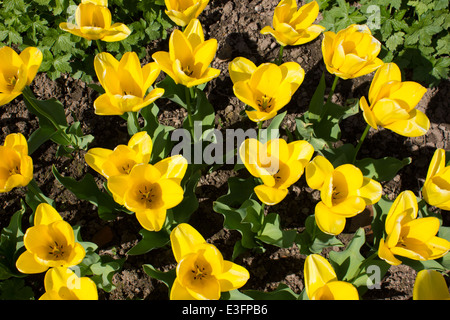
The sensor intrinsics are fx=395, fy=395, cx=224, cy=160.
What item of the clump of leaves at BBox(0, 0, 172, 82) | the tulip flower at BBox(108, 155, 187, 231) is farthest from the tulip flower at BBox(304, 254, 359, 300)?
the clump of leaves at BBox(0, 0, 172, 82)

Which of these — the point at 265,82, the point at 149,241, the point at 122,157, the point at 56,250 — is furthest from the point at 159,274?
the point at 265,82

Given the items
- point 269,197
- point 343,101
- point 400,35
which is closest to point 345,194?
point 269,197

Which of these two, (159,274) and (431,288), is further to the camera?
(159,274)

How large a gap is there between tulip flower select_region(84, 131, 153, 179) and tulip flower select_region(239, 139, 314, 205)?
43cm

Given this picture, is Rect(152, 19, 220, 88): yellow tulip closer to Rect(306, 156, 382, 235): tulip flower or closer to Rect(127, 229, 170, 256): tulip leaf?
Rect(306, 156, 382, 235): tulip flower

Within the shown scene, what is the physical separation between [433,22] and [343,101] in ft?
2.56

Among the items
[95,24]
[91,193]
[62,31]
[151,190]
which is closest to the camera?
[151,190]

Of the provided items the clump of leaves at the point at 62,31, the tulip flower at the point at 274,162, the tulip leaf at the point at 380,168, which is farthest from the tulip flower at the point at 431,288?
the clump of leaves at the point at 62,31

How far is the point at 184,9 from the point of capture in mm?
2051

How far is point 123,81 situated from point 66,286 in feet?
3.18

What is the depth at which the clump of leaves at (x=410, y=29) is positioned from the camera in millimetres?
2668

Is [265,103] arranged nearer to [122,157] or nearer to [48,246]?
[122,157]

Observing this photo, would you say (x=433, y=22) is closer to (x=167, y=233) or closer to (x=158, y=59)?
(x=158, y=59)

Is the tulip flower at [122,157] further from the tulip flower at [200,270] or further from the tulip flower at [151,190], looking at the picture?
the tulip flower at [200,270]
